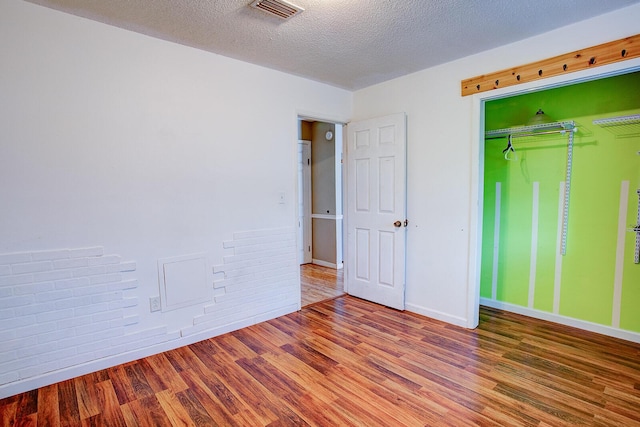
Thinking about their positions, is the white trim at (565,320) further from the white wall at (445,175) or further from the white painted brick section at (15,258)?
the white painted brick section at (15,258)

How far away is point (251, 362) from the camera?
2.51m

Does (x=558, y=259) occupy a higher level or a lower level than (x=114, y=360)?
higher

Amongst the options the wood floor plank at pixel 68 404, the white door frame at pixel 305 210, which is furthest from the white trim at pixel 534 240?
the wood floor plank at pixel 68 404

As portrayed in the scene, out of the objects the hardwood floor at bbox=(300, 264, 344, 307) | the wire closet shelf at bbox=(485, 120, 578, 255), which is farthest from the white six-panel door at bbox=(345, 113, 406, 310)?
the wire closet shelf at bbox=(485, 120, 578, 255)

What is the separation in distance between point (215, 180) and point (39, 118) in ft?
4.05

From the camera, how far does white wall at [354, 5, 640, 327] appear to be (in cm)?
292

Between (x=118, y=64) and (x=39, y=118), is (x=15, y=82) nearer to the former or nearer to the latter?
(x=39, y=118)

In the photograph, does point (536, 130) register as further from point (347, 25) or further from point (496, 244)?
point (347, 25)

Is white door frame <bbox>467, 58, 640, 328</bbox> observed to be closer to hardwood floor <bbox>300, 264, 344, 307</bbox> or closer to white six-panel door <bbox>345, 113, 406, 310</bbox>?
white six-panel door <bbox>345, 113, 406, 310</bbox>

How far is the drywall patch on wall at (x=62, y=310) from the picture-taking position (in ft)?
6.87

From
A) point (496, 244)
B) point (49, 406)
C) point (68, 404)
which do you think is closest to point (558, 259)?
point (496, 244)

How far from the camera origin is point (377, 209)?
366cm

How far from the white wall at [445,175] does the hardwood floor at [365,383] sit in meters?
0.42

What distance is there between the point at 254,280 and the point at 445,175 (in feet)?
6.98
